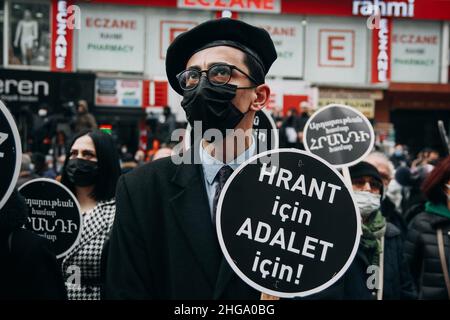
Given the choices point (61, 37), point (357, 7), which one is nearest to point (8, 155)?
point (61, 37)

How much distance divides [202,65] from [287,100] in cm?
1921

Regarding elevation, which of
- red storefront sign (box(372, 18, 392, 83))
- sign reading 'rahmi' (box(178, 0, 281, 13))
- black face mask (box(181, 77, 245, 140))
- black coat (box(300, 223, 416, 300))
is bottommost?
black coat (box(300, 223, 416, 300))

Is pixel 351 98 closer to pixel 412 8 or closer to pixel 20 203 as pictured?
pixel 412 8

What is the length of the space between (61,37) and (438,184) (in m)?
18.2

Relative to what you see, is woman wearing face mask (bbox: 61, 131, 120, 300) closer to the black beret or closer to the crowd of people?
the crowd of people

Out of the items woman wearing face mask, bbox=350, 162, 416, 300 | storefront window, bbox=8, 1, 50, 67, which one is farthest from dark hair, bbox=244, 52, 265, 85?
storefront window, bbox=8, 1, 50, 67

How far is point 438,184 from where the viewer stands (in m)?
4.62

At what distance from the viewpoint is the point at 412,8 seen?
23.0 metres

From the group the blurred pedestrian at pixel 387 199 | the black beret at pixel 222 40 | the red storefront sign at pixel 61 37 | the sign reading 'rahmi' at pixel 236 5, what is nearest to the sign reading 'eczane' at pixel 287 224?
the black beret at pixel 222 40

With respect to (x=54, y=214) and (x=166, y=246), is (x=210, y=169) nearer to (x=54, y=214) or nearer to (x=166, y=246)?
(x=166, y=246)

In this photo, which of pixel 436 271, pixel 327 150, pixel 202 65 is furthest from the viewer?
pixel 327 150

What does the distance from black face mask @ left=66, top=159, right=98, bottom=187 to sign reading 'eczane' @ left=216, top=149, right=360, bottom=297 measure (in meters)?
2.09

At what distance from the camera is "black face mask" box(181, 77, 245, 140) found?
2.74 metres
